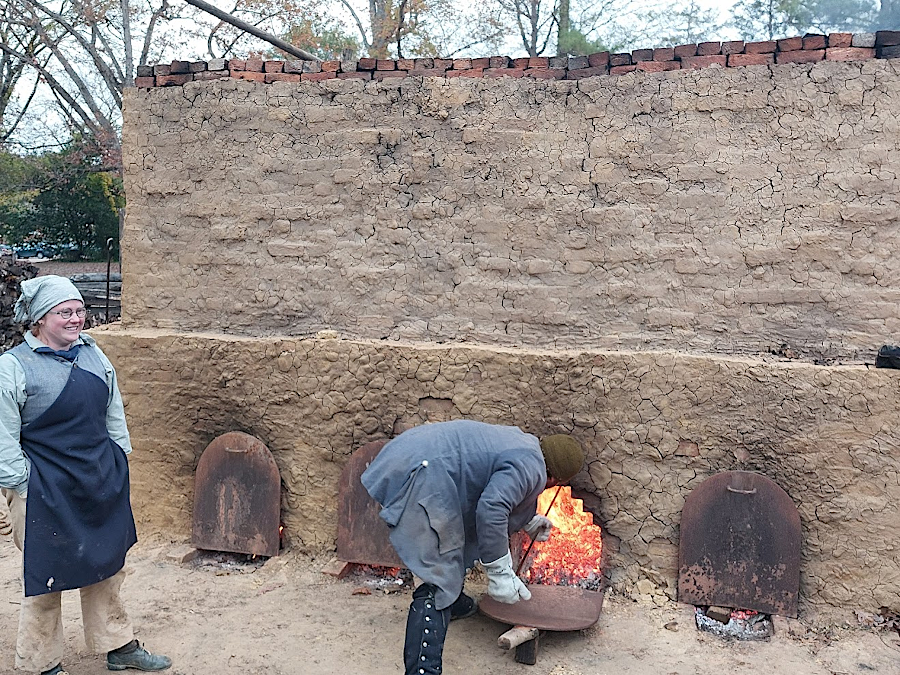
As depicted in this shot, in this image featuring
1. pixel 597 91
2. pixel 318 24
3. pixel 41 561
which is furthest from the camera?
pixel 318 24

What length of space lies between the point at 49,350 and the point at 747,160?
134 inches

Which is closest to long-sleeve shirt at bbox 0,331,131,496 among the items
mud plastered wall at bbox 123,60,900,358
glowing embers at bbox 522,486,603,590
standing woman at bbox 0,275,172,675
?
standing woman at bbox 0,275,172,675

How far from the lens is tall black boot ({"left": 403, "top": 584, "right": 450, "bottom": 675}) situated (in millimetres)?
3230

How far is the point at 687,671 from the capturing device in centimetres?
354

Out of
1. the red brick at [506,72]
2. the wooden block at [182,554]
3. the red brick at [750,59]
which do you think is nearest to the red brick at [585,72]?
the red brick at [506,72]

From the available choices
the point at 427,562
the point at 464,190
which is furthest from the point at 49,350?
the point at 464,190

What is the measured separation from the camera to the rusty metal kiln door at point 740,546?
3.92 m

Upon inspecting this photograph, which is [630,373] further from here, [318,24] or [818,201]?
[318,24]

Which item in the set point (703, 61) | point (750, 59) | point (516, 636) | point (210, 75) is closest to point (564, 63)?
point (703, 61)

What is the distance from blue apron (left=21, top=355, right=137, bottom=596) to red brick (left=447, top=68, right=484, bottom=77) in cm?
252

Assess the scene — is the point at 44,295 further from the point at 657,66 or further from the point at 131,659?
the point at 657,66

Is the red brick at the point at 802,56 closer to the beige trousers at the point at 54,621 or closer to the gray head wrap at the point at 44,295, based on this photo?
the gray head wrap at the point at 44,295

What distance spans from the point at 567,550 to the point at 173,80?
3.65 meters

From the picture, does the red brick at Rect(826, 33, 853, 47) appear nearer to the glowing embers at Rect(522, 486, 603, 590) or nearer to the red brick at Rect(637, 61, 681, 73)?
the red brick at Rect(637, 61, 681, 73)
